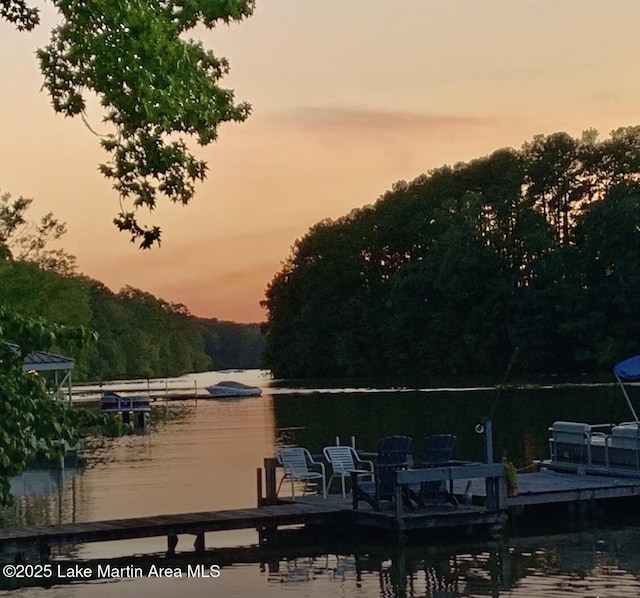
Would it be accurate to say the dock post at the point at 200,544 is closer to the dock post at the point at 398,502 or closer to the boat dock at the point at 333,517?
the boat dock at the point at 333,517

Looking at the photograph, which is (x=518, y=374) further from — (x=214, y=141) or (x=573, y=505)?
(x=214, y=141)

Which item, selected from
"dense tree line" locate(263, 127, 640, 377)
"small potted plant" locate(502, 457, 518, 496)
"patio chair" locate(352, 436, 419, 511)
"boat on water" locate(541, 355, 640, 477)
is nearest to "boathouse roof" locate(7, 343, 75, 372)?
"boat on water" locate(541, 355, 640, 477)

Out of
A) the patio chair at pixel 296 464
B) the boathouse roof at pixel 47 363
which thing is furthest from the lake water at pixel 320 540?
the boathouse roof at pixel 47 363

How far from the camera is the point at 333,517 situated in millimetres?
20172

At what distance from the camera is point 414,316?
4237 inches

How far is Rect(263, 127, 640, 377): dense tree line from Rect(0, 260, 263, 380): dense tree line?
21.3 m

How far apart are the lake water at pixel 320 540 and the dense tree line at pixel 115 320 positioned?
81.8ft

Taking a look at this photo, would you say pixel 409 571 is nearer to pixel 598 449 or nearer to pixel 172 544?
pixel 172 544

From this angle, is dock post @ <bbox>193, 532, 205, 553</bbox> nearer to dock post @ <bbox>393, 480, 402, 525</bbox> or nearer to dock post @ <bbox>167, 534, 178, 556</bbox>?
dock post @ <bbox>167, 534, 178, 556</bbox>

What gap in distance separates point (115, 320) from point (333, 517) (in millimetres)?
146479

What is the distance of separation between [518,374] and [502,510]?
77829mm

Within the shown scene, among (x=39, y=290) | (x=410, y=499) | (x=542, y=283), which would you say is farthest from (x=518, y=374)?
(x=410, y=499)

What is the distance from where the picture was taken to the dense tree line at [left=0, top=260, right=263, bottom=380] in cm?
8344

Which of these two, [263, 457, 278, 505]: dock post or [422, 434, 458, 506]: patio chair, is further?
[263, 457, 278, 505]: dock post
